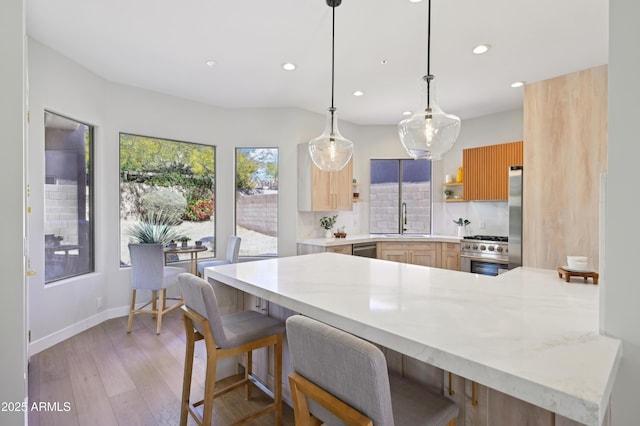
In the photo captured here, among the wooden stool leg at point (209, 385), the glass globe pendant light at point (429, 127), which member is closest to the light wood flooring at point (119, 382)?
the wooden stool leg at point (209, 385)

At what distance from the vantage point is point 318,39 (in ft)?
9.34

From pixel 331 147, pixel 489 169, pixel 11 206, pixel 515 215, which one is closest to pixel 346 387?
pixel 11 206

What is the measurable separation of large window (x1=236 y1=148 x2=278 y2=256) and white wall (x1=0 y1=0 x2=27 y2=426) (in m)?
3.63

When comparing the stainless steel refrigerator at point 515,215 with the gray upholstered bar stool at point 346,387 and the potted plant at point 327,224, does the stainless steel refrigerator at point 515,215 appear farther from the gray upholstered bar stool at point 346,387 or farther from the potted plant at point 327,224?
the gray upholstered bar stool at point 346,387

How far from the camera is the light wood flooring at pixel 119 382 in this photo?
80.4 inches

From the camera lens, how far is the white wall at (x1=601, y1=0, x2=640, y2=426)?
40.4 inches

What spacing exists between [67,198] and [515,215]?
16.1ft

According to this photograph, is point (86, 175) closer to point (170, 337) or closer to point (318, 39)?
point (170, 337)

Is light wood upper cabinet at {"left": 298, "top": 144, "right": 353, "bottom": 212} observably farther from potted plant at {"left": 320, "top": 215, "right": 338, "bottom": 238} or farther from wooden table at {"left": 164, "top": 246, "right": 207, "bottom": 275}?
wooden table at {"left": 164, "top": 246, "right": 207, "bottom": 275}

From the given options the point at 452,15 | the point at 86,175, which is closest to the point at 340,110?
the point at 452,15

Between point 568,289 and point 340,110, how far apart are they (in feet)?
12.8

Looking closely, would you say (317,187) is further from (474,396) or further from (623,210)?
(623,210)

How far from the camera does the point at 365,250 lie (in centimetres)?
493

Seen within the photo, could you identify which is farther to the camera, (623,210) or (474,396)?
(474,396)
